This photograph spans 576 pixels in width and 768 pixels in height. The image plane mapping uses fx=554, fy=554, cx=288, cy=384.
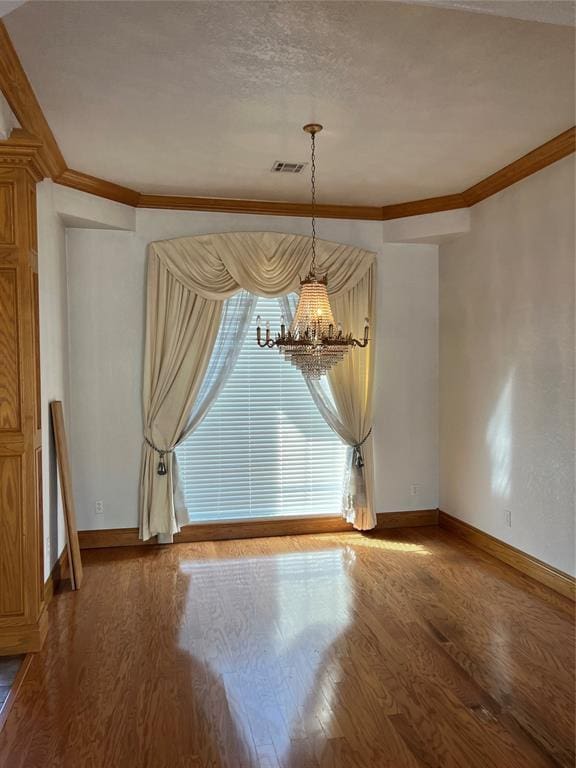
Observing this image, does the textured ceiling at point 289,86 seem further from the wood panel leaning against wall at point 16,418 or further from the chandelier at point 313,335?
the wood panel leaning against wall at point 16,418

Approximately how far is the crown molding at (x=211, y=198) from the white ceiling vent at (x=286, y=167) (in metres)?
0.78

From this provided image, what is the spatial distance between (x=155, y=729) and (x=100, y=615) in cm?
126

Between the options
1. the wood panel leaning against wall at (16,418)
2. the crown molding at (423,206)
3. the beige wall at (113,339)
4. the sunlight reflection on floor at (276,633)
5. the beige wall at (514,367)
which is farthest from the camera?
the crown molding at (423,206)

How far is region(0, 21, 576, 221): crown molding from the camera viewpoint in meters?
2.82

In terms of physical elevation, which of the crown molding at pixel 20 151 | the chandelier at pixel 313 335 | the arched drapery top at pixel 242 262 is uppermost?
the crown molding at pixel 20 151

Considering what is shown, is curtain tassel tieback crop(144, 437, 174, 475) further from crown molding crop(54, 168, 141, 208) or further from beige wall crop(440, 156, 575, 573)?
beige wall crop(440, 156, 575, 573)

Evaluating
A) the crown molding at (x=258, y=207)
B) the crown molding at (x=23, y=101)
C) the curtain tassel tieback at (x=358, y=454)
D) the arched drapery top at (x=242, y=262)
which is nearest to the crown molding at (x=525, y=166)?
the crown molding at (x=258, y=207)

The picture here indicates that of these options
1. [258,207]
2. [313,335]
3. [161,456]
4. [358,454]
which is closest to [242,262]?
[258,207]

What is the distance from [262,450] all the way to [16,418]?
2455 mm

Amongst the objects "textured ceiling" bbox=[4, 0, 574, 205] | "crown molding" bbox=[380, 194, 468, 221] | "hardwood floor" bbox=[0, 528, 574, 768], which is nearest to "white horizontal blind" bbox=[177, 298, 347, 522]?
"hardwood floor" bbox=[0, 528, 574, 768]

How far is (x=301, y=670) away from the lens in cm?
280

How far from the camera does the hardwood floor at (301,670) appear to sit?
7.35ft

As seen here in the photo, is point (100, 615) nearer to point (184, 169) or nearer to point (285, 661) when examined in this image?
point (285, 661)

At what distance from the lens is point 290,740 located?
228cm
